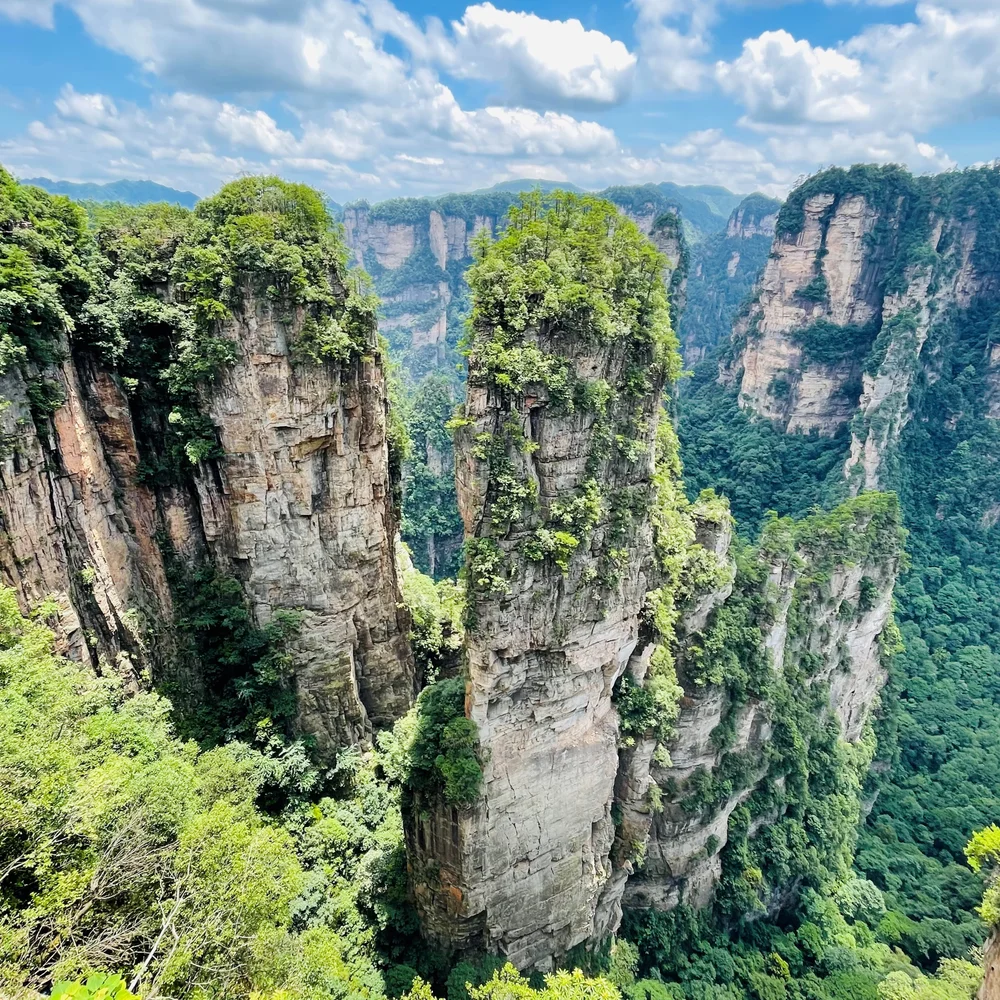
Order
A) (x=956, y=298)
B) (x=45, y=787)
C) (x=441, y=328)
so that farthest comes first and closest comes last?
(x=441, y=328) → (x=956, y=298) → (x=45, y=787)

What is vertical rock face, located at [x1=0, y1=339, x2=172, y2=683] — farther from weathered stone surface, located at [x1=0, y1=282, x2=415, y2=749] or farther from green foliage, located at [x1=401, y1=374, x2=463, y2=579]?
green foliage, located at [x1=401, y1=374, x2=463, y2=579]

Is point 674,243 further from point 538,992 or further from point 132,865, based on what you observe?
point 132,865

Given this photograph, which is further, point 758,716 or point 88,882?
point 758,716

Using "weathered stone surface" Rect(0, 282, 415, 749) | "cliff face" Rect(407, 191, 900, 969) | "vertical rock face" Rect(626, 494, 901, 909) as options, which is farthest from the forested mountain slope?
"weathered stone surface" Rect(0, 282, 415, 749)

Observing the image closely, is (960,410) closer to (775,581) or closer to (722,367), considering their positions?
(722,367)

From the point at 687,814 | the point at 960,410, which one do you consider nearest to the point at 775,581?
the point at 687,814

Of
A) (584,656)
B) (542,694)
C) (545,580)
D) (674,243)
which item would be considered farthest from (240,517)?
(674,243)
